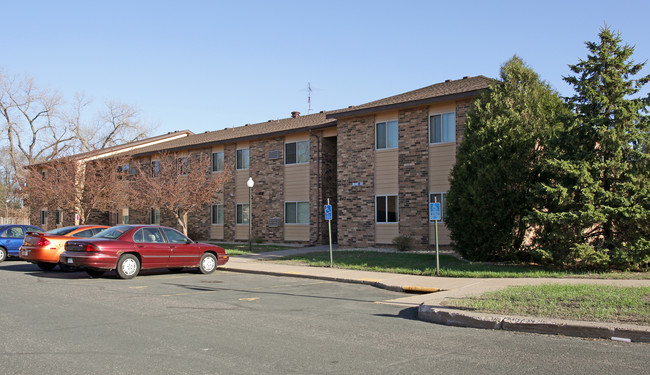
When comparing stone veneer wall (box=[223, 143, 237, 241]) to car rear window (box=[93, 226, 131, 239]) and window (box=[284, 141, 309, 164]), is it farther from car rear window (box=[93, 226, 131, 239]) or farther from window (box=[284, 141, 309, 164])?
car rear window (box=[93, 226, 131, 239])

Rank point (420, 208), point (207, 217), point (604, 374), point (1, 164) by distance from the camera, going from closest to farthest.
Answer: point (604, 374), point (420, 208), point (207, 217), point (1, 164)

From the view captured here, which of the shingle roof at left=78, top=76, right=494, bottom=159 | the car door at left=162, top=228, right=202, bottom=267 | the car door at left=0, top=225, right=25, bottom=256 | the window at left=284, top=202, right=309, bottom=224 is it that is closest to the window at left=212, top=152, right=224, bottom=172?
the shingle roof at left=78, top=76, right=494, bottom=159

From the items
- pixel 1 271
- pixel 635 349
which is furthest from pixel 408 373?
pixel 1 271

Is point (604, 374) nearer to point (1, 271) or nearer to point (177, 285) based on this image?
point (177, 285)

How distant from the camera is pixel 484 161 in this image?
53.2 ft

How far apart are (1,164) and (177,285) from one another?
70.4 m

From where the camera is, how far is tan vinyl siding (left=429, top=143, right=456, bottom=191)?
20359 millimetres

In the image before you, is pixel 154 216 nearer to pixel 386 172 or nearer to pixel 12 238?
pixel 12 238

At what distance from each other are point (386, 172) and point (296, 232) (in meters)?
6.80

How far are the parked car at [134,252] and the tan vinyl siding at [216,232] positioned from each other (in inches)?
582

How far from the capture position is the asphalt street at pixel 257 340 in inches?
225

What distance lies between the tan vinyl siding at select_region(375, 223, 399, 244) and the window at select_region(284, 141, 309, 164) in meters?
6.33

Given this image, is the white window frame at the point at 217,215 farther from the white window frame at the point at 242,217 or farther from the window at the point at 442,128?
the window at the point at 442,128

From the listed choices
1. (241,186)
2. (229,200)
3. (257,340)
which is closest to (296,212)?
(241,186)
